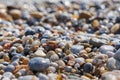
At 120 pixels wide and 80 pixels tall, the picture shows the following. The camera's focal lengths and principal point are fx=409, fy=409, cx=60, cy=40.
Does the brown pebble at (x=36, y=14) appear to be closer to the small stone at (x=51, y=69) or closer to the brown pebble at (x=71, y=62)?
the brown pebble at (x=71, y=62)

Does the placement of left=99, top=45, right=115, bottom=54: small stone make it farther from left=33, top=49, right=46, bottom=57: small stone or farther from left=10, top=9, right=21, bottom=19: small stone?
left=10, top=9, right=21, bottom=19: small stone

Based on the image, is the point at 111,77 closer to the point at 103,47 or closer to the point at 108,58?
the point at 108,58

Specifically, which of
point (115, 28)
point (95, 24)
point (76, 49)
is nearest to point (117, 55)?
point (76, 49)

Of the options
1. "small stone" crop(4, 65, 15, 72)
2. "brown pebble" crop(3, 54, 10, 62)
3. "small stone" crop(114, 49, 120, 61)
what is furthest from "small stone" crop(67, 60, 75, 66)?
"brown pebble" crop(3, 54, 10, 62)

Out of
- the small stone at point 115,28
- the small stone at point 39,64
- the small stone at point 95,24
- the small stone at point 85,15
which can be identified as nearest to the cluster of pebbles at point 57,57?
the small stone at point 39,64

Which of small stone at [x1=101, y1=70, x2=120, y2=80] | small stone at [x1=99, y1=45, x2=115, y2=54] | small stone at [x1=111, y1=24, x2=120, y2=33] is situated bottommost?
small stone at [x1=101, y1=70, x2=120, y2=80]

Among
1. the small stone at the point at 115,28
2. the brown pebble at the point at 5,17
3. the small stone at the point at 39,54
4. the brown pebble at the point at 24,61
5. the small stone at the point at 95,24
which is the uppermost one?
the brown pebble at the point at 5,17

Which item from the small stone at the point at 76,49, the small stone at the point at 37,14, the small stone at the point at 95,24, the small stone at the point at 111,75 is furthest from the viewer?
the small stone at the point at 37,14

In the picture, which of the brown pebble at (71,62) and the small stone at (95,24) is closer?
the brown pebble at (71,62)

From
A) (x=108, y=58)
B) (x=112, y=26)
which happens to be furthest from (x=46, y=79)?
(x=112, y=26)
